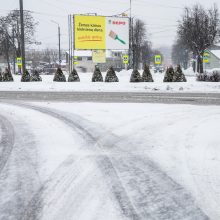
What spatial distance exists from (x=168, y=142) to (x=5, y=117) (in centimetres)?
572

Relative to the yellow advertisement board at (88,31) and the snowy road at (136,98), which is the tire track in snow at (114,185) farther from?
the yellow advertisement board at (88,31)

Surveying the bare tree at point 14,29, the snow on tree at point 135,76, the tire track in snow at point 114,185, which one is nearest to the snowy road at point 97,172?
the tire track in snow at point 114,185

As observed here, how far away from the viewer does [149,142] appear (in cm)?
774

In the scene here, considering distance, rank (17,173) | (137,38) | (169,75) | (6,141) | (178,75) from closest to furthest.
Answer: (17,173) < (6,141) < (178,75) < (169,75) < (137,38)

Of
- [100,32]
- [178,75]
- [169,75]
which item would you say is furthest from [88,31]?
[178,75]

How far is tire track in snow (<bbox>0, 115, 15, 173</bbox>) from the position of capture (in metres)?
6.56

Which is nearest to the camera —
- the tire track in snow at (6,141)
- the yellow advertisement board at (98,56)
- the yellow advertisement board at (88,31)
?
the tire track in snow at (6,141)

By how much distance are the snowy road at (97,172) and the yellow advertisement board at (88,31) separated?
28.5 meters

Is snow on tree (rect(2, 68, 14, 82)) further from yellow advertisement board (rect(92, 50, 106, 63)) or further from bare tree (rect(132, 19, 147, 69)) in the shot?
bare tree (rect(132, 19, 147, 69))

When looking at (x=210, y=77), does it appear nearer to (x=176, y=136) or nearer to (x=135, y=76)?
(x=135, y=76)

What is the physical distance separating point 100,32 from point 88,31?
1.41 metres

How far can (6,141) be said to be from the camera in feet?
26.1

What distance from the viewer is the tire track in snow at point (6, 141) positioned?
21.5 feet

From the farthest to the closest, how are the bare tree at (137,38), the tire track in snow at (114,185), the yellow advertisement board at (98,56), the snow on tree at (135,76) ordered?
the bare tree at (137,38), the yellow advertisement board at (98,56), the snow on tree at (135,76), the tire track in snow at (114,185)
